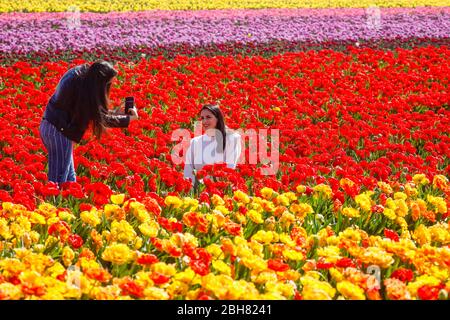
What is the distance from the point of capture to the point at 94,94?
477cm

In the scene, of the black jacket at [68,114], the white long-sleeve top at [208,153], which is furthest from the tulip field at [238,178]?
the white long-sleeve top at [208,153]

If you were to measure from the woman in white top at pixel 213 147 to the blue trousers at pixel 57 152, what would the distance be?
37.0 inches

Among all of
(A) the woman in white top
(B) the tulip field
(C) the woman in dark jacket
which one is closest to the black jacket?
(C) the woman in dark jacket

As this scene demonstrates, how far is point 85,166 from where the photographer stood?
221 inches

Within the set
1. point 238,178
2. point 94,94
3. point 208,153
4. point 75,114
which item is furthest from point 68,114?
point 238,178

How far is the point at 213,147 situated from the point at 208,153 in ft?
0.21

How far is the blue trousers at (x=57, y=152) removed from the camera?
5098mm

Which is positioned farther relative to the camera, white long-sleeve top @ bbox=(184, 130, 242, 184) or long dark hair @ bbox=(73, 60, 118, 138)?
white long-sleeve top @ bbox=(184, 130, 242, 184)

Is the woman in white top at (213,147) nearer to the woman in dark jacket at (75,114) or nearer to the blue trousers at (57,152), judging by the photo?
the woman in dark jacket at (75,114)

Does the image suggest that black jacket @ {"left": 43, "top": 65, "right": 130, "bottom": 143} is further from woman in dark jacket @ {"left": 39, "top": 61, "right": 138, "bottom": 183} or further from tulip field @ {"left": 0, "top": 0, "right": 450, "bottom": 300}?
tulip field @ {"left": 0, "top": 0, "right": 450, "bottom": 300}

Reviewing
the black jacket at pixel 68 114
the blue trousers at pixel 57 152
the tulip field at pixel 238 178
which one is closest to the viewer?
the tulip field at pixel 238 178

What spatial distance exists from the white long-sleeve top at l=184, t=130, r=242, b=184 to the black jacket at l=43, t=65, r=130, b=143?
2.32 ft

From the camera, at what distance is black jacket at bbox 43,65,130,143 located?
4.91m

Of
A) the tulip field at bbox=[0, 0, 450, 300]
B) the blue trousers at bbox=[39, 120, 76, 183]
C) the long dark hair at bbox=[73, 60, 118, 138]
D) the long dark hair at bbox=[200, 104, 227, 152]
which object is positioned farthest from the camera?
the long dark hair at bbox=[200, 104, 227, 152]
